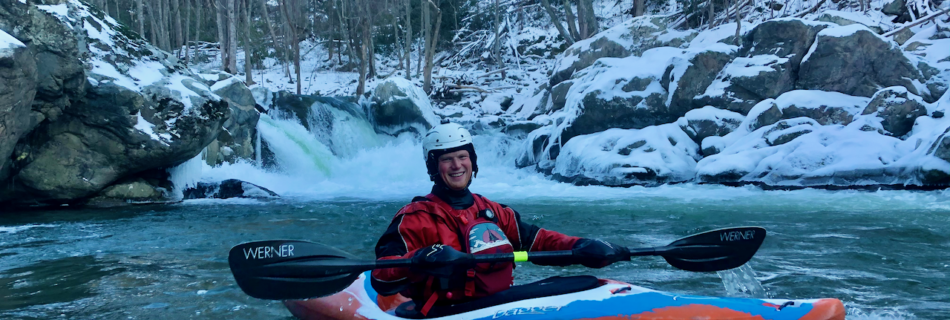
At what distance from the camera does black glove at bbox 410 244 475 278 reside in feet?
7.33

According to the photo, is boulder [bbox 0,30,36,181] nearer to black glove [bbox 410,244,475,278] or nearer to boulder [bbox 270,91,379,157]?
black glove [bbox 410,244,475,278]

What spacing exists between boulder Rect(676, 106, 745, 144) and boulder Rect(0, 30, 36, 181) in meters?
10.1

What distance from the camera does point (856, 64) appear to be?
11422 mm

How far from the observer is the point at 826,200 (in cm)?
834

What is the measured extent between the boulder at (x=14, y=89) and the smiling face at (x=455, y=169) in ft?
19.6

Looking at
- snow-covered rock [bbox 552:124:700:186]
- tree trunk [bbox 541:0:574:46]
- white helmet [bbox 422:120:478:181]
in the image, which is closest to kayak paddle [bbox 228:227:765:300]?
white helmet [bbox 422:120:478:181]

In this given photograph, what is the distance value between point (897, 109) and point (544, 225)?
6775mm

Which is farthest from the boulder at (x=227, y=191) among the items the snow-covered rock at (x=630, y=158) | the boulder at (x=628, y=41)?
the boulder at (x=628, y=41)

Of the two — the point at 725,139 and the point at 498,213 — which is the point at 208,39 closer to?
the point at 725,139

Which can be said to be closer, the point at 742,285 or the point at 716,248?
→ the point at 716,248

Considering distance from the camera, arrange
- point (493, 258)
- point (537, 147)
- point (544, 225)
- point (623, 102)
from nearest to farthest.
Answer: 1. point (493, 258)
2. point (544, 225)
3. point (623, 102)
4. point (537, 147)

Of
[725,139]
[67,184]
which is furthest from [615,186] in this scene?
[67,184]

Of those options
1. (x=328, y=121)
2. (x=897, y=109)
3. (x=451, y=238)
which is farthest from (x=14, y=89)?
(x=897, y=109)

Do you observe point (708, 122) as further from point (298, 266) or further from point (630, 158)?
point (298, 266)
